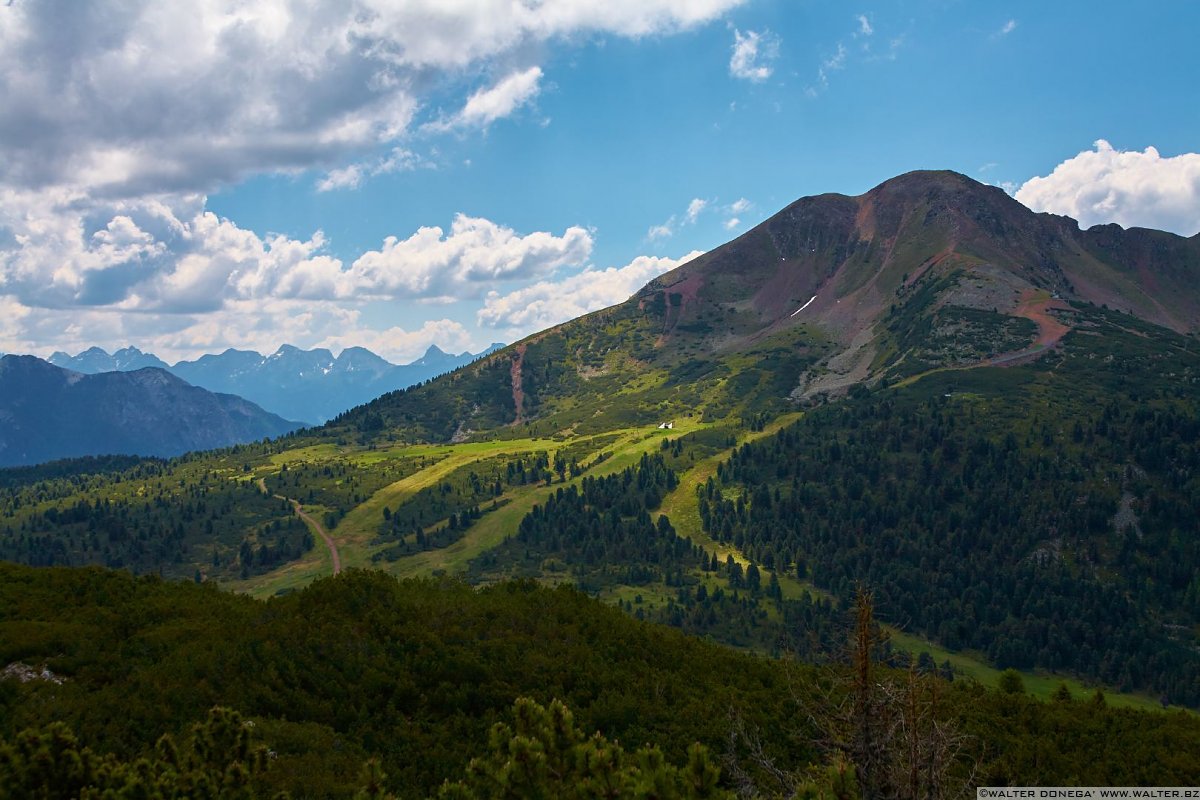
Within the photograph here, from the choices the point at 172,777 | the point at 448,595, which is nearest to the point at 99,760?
the point at 172,777

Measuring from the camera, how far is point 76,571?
6359 centimetres

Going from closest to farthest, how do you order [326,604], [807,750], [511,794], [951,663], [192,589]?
[511,794] → [807,750] → [326,604] → [192,589] → [951,663]

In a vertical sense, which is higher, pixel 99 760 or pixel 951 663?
pixel 99 760

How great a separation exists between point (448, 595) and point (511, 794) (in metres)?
51.2

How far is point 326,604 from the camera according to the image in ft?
194

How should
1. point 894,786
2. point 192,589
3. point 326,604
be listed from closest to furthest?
point 894,786 → point 326,604 → point 192,589

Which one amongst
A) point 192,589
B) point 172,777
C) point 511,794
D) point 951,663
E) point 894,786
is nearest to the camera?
point 172,777

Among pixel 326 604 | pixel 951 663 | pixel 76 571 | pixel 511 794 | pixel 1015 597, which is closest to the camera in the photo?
pixel 511 794

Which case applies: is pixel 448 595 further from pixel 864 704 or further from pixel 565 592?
pixel 864 704

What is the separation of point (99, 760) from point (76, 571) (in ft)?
185

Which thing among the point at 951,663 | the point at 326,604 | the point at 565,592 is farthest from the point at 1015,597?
the point at 326,604

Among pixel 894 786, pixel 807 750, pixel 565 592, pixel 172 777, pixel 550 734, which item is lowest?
pixel 807 750

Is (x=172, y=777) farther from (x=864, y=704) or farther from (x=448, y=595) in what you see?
(x=448, y=595)

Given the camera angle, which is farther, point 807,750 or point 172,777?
point 807,750
